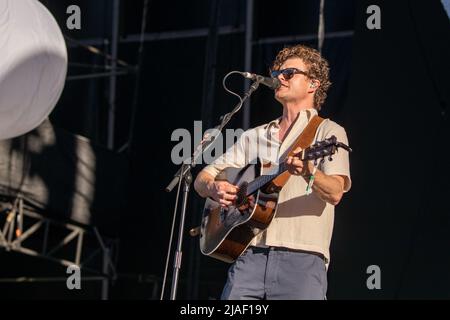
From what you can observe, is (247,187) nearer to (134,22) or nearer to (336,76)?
(336,76)

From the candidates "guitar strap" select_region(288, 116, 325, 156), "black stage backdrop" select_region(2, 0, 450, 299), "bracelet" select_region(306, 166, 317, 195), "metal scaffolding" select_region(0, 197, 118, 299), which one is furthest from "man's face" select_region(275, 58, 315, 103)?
"metal scaffolding" select_region(0, 197, 118, 299)

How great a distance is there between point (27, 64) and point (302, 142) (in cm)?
224

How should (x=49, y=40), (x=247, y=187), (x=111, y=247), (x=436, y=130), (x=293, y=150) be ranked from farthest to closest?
(x=111, y=247)
(x=436, y=130)
(x=49, y=40)
(x=247, y=187)
(x=293, y=150)

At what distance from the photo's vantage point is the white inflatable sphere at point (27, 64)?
5797 millimetres

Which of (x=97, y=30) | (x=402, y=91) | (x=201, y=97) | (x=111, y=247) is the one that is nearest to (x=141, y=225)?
(x=111, y=247)

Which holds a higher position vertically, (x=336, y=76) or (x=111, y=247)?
(x=336, y=76)

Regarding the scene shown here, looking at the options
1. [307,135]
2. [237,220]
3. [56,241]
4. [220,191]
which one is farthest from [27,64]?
[56,241]

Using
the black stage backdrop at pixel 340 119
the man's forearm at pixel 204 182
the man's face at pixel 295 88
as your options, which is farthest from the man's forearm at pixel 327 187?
the black stage backdrop at pixel 340 119

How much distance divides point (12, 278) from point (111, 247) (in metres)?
1.04

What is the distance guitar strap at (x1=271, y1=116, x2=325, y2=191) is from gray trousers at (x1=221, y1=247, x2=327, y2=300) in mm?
297

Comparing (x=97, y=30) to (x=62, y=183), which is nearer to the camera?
(x=62, y=183)

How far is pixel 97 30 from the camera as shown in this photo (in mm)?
9055

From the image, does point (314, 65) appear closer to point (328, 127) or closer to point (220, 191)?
point (328, 127)

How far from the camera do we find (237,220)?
4.62 metres
